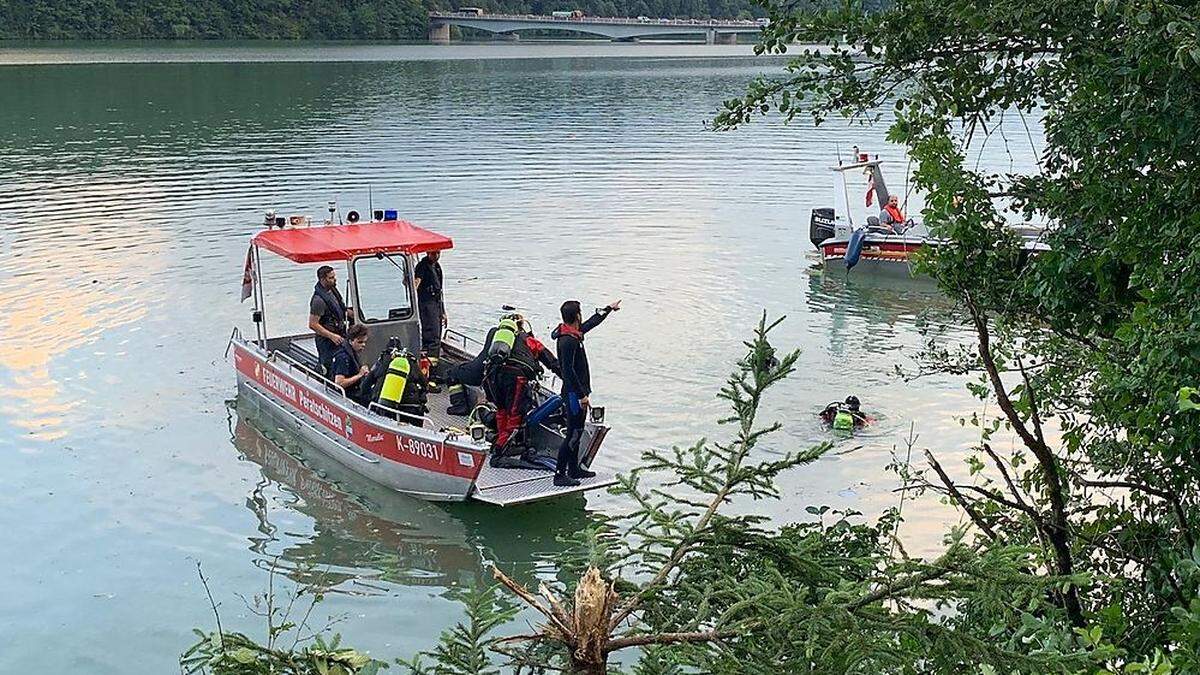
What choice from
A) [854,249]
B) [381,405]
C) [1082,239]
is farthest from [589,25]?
[1082,239]

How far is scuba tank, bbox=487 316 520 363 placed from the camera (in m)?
13.2

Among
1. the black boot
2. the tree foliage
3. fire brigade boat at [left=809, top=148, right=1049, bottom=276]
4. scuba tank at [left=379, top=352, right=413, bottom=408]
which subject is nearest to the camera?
the tree foliage

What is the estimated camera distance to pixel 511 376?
43.6 ft

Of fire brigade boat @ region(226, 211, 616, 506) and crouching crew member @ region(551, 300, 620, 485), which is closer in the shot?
crouching crew member @ region(551, 300, 620, 485)

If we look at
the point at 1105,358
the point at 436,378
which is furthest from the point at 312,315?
the point at 1105,358

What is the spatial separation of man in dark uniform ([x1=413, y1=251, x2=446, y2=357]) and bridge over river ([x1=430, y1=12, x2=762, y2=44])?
7856cm

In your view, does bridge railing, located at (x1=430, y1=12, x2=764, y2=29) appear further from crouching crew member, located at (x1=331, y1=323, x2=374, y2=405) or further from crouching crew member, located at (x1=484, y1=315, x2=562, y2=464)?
crouching crew member, located at (x1=484, y1=315, x2=562, y2=464)

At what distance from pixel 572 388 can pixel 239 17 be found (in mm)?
90847

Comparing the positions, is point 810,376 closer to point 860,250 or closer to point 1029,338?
point 860,250

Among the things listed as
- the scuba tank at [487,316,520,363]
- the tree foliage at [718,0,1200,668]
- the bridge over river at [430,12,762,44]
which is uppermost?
the tree foliage at [718,0,1200,668]

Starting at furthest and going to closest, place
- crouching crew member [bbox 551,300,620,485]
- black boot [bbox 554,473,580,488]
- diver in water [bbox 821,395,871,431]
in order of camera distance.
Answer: diver in water [bbox 821,395,871,431], black boot [bbox 554,473,580,488], crouching crew member [bbox 551,300,620,485]

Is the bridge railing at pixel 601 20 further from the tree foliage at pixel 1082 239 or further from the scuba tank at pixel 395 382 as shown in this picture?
the tree foliage at pixel 1082 239

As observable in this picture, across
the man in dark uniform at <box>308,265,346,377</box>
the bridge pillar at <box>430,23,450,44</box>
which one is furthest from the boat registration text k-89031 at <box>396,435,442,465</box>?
the bridge pillar at <box>430,23,450,44</box>

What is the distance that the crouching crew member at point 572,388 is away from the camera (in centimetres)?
1284
